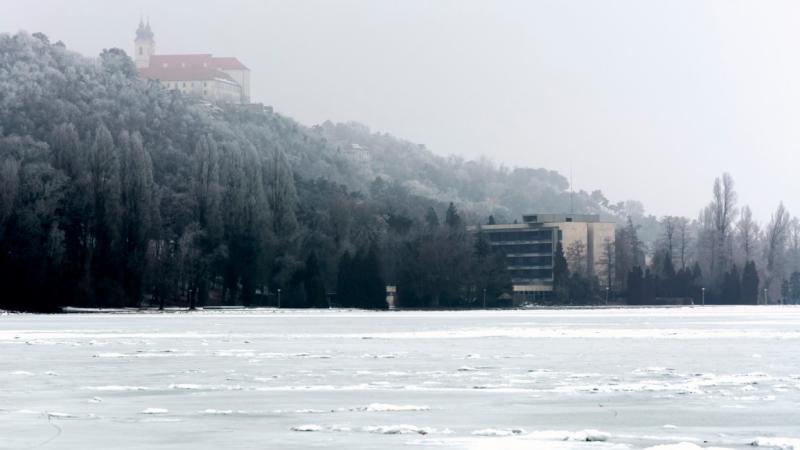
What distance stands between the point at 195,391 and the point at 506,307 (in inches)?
4573

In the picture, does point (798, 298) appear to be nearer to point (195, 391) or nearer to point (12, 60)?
point (12, 60)

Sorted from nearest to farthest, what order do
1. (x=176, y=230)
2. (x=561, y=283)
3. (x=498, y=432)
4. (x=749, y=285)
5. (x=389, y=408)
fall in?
(x=498, y=432)
(x=389, y=408)
(x=176, y=230)
(x=749, y=285)
(x=561, y=283)

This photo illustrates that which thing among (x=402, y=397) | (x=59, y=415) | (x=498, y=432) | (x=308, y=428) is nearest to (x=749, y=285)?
(x=402, y=397)

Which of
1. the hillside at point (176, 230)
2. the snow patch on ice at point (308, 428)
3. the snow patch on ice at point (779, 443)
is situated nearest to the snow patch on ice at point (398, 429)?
the snow patch on ice at point (308, 428)

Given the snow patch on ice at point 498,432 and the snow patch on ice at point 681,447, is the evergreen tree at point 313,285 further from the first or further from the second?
the snow patch on ice at point 681,447

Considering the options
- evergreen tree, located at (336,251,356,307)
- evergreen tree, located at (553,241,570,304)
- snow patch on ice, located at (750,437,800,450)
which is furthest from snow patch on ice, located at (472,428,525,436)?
evergreen tree, located at (553,241,570,304)

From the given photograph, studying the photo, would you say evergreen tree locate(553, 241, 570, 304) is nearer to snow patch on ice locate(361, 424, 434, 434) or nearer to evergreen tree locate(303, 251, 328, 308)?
evergreen tree locate(303, 251, 328, 308)

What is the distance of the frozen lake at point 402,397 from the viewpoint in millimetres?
18094

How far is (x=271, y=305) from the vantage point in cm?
11944

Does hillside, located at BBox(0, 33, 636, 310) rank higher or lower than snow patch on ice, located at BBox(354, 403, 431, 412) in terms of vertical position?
higher

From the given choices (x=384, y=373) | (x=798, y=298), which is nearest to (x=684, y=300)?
(x=798, y=298)

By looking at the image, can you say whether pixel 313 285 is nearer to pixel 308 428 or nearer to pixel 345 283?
pixel 345 283

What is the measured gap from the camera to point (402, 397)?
23.9 metres

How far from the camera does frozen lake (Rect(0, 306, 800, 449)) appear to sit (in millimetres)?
18094
